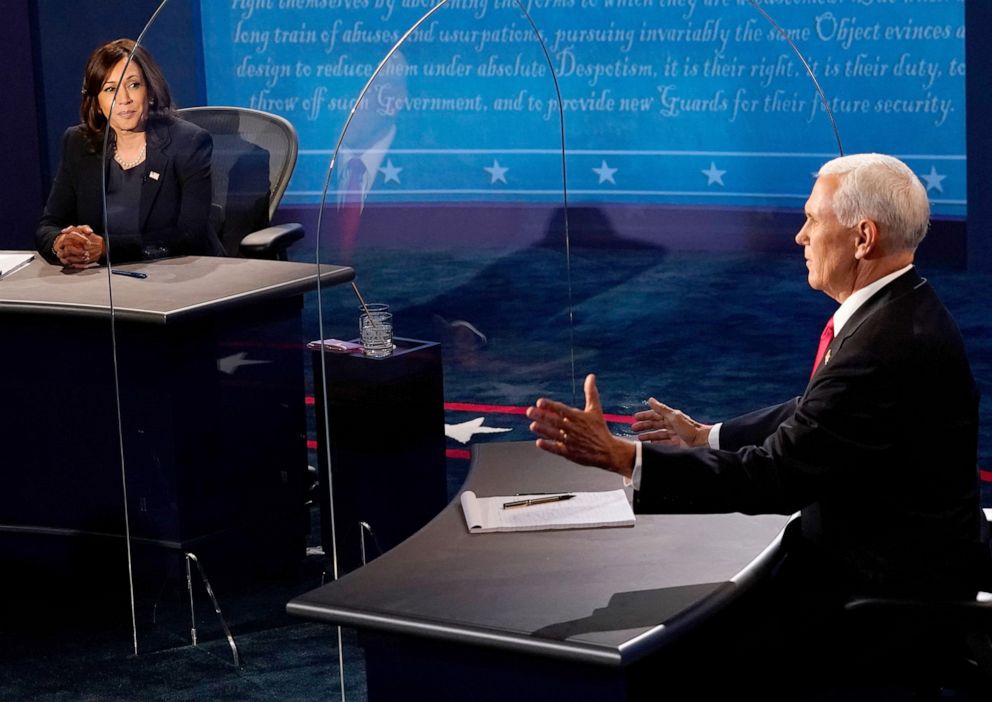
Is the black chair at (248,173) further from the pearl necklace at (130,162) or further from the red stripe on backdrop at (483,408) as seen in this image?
the red stripe on backdrop at (483,408)

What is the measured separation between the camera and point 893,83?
7.37 meters

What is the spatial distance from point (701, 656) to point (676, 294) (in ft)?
15.7

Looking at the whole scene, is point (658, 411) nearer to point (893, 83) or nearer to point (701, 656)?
point (701, 656)

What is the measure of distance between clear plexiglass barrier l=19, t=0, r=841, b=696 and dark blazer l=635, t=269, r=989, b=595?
102 centimetres

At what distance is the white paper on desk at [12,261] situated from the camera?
167 inches

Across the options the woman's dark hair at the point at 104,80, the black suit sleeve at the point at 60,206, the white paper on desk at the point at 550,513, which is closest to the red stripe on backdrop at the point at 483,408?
the white paper on desk at the point at 550,513

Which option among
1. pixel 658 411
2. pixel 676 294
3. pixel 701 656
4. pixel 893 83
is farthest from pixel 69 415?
pixel 893 83

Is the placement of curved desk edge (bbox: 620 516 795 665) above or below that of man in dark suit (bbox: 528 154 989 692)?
below

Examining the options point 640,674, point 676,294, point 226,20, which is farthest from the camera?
point 676,294

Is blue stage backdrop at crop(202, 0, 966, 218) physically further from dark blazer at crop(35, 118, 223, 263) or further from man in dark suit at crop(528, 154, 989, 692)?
man in dark suit at crop(528, 154, 989, 692)

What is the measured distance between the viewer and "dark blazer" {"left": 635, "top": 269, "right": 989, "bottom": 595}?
90.0 inches

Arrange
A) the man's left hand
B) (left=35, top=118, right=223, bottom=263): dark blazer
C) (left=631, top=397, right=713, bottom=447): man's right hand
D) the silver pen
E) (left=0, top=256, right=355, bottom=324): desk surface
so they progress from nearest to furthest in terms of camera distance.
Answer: the man's left hand
the silver pen
(left=631, top=397, right=713, bottom=447): man's right hand
(left=35, top=118, right=223, bottom=263): dark blazer
(left=0, top=256, right=355, bottom=324): desk surface

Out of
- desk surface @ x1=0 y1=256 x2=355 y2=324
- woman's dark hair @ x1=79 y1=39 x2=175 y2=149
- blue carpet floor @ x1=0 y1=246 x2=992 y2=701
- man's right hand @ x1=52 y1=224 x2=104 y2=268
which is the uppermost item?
woman's dark hair @ x1=79 y1=39 x2=175 y2=149

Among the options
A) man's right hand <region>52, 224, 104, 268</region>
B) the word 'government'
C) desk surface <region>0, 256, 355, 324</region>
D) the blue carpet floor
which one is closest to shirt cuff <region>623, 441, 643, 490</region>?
the blue carpet floor
